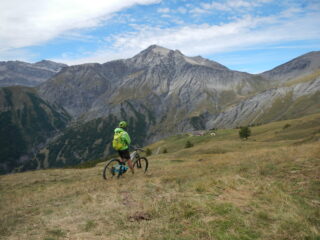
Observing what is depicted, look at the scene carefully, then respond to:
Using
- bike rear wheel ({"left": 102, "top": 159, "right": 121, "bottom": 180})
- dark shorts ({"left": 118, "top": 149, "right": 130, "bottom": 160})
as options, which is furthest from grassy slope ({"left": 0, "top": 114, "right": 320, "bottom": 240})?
dark shorts ({"left": 118, "top": 149, "right": 130, "bottom": 160})

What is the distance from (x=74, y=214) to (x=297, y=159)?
1369 centimetres

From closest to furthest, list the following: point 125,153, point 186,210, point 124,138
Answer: point 186,210
point 124,138
point 125,153

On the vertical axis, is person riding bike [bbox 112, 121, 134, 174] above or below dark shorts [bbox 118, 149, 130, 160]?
above

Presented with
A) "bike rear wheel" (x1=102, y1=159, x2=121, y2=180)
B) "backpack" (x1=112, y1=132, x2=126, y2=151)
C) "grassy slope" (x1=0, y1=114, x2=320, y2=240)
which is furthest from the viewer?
"bike rear wheel" (x1=102, y1=159, x2=121, y2=180)

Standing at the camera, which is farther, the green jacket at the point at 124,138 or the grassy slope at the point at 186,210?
the green jacket at the point at 124,138

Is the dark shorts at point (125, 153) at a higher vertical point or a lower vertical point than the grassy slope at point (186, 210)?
higher

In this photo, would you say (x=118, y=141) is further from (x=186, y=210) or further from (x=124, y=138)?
(x=186, y=210)

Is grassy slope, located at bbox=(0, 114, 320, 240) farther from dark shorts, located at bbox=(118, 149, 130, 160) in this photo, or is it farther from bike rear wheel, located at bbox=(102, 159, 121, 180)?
dark shorts, located at bbox=(118, 149, 130, 160)

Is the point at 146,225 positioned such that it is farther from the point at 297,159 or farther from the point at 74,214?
Result: the point at 297,159

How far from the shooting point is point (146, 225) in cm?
865

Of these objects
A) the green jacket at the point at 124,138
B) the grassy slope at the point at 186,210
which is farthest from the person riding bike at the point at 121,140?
the grassy slope at the point at 186,210

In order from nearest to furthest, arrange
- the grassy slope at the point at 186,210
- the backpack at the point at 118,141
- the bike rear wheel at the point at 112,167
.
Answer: the grassy slope at the point at 186,210
the backpack at the point at 118,141
the bike rear wheel at the point at 112,167

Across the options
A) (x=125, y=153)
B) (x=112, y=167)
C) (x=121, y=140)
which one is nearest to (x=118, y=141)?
(x=121, y=140)

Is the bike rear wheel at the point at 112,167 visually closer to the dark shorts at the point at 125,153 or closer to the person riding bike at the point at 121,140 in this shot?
the dark shorts at the point at 125,153
